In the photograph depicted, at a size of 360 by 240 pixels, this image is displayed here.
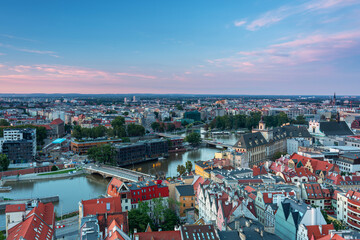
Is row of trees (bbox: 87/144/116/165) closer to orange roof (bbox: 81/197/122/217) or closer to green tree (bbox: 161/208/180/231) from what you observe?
green tree (bbox: 161/208/180/231)

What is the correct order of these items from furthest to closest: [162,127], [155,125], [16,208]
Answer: [162,127]
[155,125]
[16,208]

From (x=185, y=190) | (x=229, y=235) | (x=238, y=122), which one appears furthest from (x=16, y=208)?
(x=238, y=122)

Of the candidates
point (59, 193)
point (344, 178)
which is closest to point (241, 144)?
point (344, 178)

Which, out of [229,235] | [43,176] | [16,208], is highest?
[229,235]

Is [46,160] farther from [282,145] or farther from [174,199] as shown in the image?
[282,145]

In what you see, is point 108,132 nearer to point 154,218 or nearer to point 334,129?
point 334,129

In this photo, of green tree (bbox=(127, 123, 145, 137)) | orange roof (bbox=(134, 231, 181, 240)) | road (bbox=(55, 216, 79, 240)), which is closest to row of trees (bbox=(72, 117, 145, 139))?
green tree (bbox=(127, 123, 145, 137))

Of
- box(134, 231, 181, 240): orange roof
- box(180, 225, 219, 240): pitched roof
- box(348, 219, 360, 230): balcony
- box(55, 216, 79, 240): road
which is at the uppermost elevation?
box(180, 225, 219, 240): pitched roof
